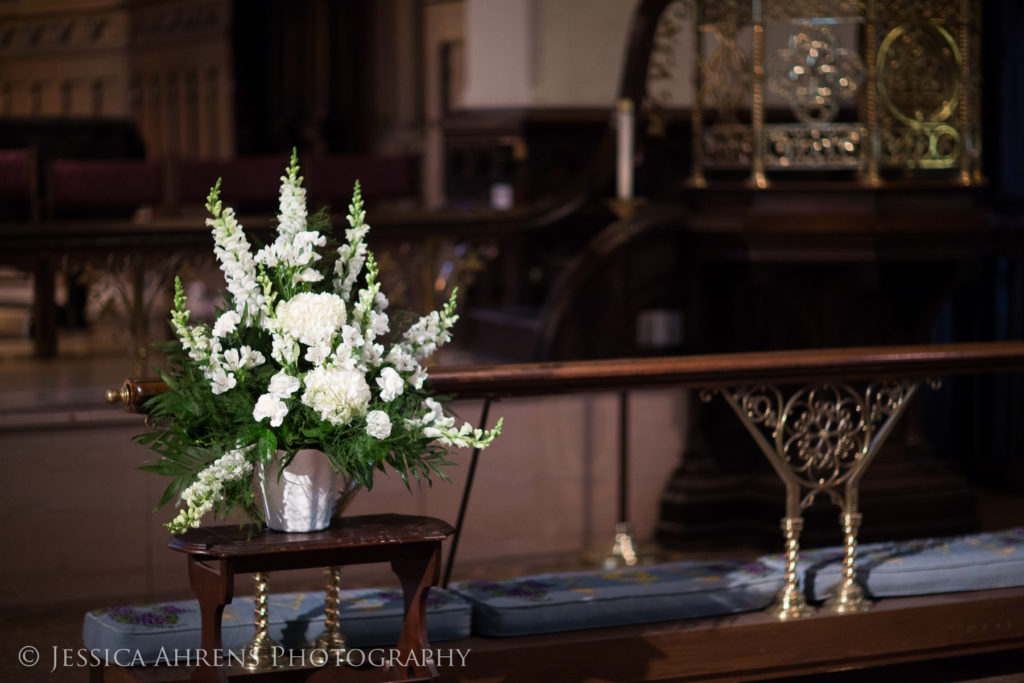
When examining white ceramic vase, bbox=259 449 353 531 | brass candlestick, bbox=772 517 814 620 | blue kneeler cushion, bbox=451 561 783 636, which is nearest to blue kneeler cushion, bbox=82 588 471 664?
blue kneeler cushion, bbox=451 561 783 636

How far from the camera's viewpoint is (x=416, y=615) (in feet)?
10.5

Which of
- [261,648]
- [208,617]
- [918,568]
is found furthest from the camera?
[918,568]

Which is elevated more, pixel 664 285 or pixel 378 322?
pixel 378 322

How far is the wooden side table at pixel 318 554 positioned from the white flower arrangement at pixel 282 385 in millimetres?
81

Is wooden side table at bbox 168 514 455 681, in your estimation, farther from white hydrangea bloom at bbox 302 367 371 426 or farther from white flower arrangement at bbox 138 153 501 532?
white hydrangea bloom at bbox 302 367 371 426

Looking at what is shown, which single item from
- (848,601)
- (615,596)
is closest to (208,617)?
(615,596)

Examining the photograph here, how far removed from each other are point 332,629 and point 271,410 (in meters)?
0.73

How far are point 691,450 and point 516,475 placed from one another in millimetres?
744

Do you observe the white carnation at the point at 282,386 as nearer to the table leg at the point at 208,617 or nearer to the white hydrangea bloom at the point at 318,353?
the white hydrangea bloom at the point at 318,353

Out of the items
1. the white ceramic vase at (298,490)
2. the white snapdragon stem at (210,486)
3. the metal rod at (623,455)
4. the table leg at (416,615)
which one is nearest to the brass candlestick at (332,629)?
the table leg at (416,615)

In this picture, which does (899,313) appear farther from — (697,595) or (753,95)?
(697,595)

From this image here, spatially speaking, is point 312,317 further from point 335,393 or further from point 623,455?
point 623,455

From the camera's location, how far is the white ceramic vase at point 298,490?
3.03 m

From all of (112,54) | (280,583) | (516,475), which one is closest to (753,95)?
(516,475)
